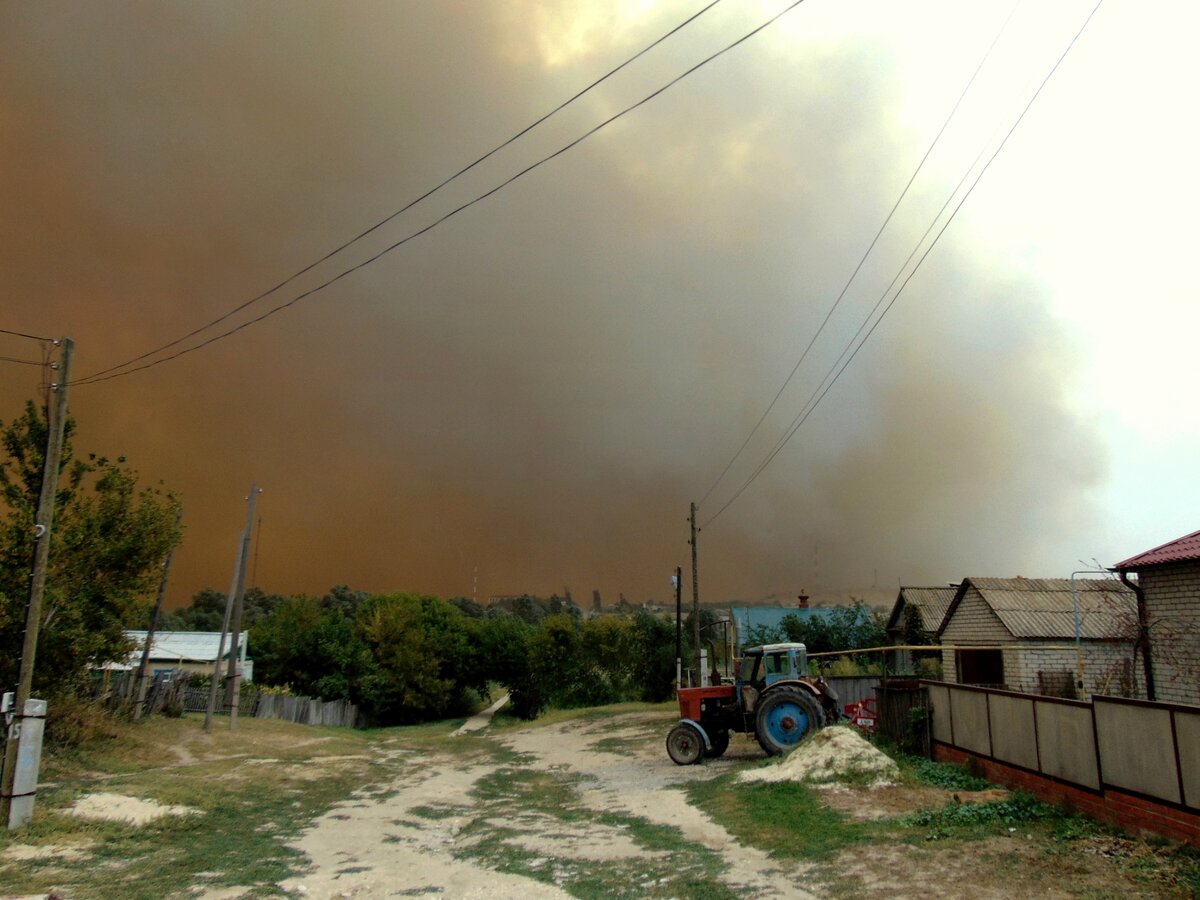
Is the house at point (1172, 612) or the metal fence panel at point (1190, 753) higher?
the house at point (1172, 612)

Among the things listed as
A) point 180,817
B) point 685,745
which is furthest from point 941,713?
point 180,817

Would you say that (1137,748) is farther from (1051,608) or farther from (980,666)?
(980,666)

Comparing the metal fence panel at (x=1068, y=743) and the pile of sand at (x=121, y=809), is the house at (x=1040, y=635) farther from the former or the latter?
the pile of sand at (x=121, y=809)

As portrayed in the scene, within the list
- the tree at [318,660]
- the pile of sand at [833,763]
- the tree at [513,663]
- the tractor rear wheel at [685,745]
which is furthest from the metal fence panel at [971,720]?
the tree at [513,663]

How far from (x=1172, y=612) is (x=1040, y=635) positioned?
9.53m

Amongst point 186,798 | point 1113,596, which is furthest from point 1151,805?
point 1113,596

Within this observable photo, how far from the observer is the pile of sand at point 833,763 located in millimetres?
16328

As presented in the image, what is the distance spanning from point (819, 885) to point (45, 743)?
17910 millimetres

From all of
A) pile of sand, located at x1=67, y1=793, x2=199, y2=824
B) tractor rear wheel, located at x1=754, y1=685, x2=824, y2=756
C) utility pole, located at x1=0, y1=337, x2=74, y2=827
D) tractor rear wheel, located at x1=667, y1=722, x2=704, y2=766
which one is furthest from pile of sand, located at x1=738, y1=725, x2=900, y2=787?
utility pole, located at x1=0, y1=337, x2=74, y2=827

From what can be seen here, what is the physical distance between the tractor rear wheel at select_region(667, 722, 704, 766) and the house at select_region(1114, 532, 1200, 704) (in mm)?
10984

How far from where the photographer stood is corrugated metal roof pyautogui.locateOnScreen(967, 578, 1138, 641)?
27672 millimetres

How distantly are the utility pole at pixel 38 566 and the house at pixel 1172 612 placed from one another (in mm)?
22479

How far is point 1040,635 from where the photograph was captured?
27672mm

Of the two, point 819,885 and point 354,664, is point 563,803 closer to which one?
point 819,885
